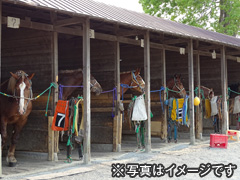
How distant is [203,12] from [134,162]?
18.7 metres

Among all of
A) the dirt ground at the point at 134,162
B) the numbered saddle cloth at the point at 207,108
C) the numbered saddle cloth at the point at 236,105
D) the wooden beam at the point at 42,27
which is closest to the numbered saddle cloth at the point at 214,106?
the numbered saddle cloth at the point at 207,108

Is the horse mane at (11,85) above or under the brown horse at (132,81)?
under

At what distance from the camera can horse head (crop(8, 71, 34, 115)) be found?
271 inches

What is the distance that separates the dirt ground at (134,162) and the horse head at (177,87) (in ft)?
5.06

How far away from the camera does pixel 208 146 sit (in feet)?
33.6

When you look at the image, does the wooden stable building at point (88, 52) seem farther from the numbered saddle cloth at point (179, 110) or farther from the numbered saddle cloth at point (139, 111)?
the numbered saddle cloth at point (179, 110)

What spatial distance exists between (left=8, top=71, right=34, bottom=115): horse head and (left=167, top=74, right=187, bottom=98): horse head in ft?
17.3

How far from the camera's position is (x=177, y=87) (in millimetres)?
11219

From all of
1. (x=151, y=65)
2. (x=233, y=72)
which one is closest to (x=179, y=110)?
(x=151, y=65)

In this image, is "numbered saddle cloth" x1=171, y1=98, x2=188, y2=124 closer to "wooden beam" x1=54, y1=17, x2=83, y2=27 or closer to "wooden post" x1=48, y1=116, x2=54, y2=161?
"wooden post" x1=48, y1=116, x2=54, y2=161

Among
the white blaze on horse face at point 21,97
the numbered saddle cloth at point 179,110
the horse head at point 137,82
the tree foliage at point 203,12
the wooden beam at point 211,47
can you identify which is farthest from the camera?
the tree foliage at point 203,12

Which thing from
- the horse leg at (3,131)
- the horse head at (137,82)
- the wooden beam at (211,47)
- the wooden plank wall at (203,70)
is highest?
the wooden beam at (211,47)

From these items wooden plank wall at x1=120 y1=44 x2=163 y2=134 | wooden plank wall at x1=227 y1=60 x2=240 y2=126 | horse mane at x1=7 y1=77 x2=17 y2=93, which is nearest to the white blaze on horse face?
horse mane at x1=7 y1=77 x2=17 y2=93

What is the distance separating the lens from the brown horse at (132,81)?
9.86m
